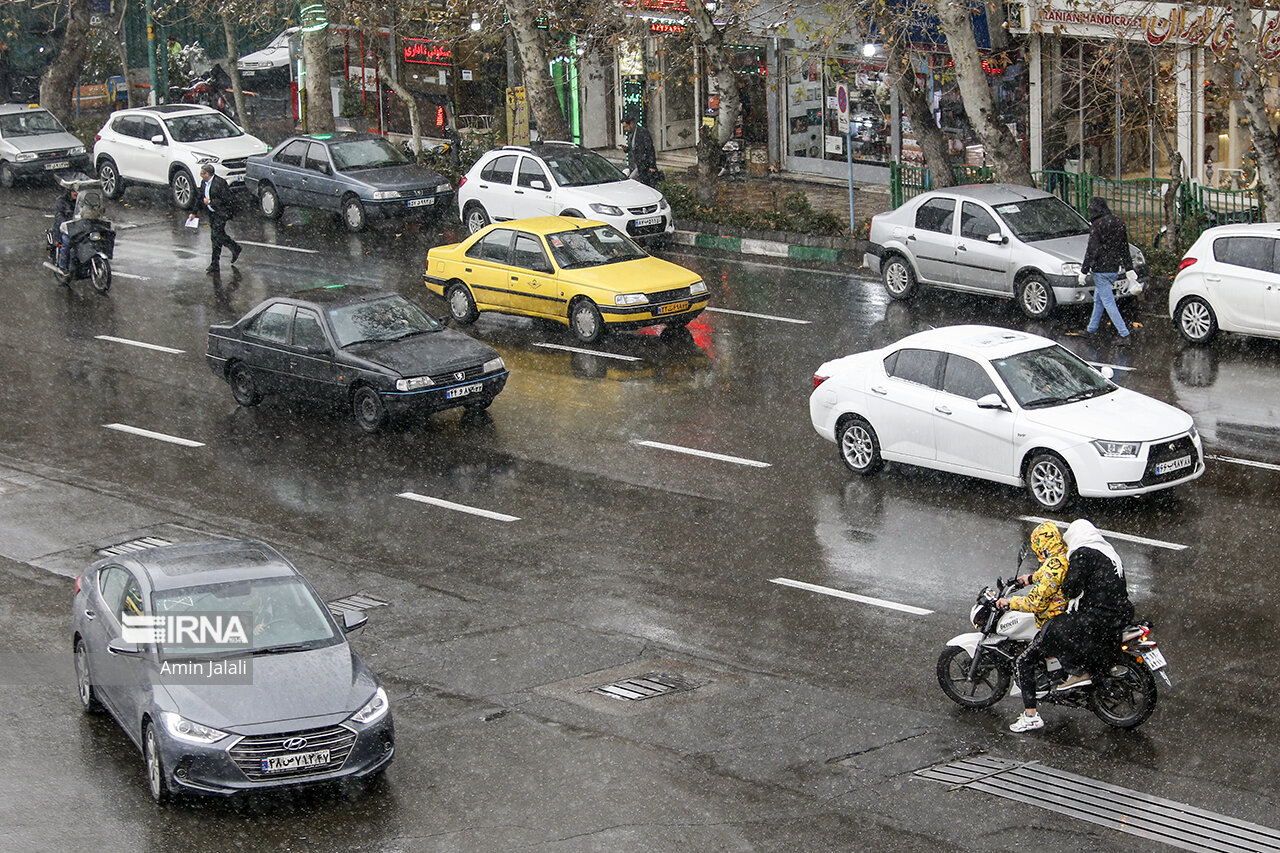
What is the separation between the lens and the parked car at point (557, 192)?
26875 millimetres

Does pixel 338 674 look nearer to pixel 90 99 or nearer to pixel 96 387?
pixel 96 387

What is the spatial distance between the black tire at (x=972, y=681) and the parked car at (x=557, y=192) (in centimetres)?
1611

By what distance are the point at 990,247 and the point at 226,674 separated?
14.6 m

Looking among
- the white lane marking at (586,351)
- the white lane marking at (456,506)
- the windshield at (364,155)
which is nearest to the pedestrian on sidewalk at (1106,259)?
the white lane marking at (586,351)

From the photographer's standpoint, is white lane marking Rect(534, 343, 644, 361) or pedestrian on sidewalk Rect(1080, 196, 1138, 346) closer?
pedestrian on sidewalk Rect(1080, 196, 1138, 346)

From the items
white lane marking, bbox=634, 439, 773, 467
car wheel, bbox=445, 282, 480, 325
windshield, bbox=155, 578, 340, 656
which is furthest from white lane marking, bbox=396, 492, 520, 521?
car wheel, bbox=445, 282, 480, 325

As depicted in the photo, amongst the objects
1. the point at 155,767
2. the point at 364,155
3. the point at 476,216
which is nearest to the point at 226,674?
the point at 155,767

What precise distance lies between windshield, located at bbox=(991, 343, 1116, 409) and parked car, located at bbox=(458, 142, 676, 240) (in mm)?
11725

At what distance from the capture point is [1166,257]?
75.9 feet

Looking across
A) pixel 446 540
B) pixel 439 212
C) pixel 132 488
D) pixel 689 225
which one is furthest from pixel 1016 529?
pixel 439 212

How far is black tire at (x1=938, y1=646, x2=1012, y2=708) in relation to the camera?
11031 mm

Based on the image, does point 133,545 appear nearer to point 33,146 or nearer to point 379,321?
point 379,321

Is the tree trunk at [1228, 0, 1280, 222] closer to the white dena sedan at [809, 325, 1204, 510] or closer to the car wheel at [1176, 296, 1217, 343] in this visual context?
the car wheel at [1176, 296, 1217, 343]

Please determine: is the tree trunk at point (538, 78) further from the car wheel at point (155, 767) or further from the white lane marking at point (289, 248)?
the car wheel at point (155, 767)
